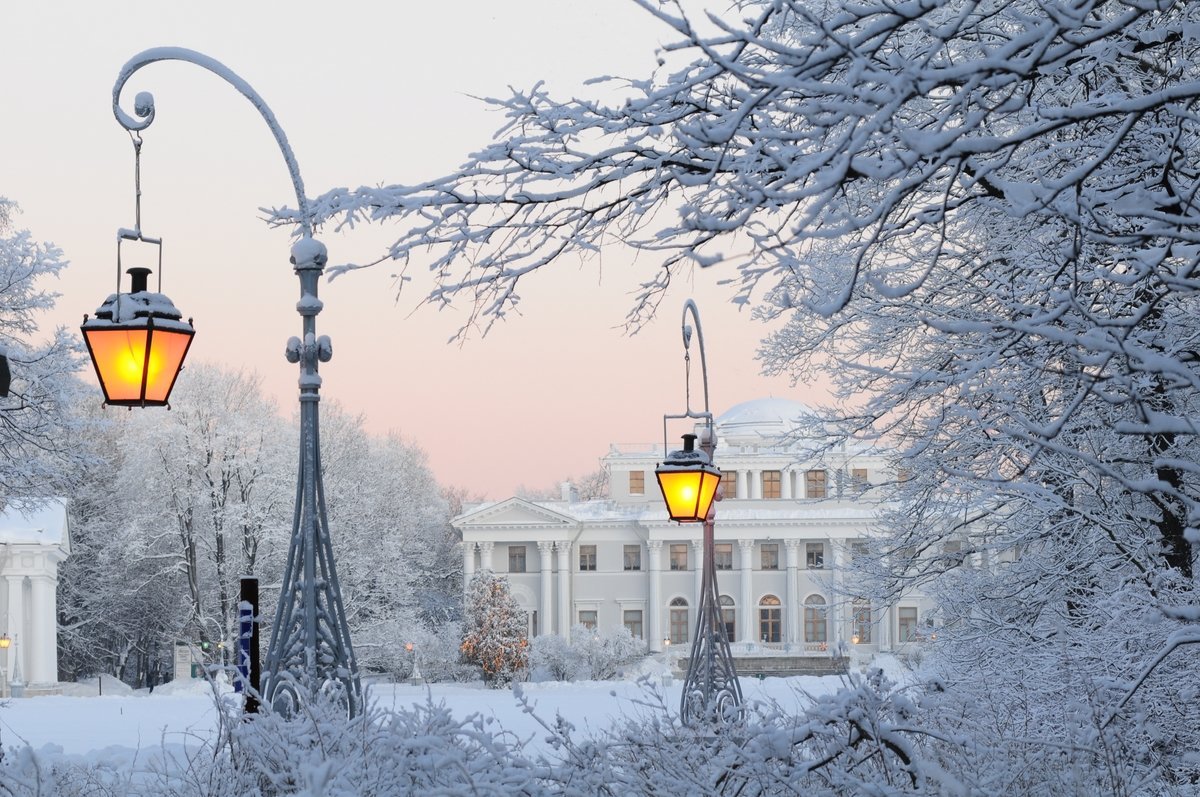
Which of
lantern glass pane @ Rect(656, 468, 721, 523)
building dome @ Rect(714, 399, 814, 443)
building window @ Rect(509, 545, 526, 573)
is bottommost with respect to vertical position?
building window @ Rect(509, 545, 526, 573)

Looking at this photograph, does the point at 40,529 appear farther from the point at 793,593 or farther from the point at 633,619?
the point at 793,593

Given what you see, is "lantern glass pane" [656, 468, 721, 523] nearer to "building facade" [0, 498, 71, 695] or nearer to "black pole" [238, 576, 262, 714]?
"black pole" [238, 576, 262, 714]

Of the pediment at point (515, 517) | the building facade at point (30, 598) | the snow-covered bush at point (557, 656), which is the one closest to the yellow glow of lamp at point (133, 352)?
the building facade at point (30, 598)

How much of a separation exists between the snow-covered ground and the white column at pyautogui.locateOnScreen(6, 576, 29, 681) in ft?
9.94

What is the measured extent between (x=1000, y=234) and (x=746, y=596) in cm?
6253

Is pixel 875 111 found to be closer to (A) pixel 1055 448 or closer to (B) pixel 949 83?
(B) pixel 949 83

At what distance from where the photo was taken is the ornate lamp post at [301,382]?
6680 millimetres

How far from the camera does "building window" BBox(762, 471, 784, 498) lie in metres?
73.5

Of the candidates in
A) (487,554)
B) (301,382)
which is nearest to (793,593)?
(487,554)

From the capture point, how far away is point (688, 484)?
12.1 m

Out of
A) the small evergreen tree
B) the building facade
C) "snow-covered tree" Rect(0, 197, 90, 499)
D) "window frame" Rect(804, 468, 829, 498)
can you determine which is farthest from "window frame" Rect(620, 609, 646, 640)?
"snow-covered tree" Rect(0, 197, 90, 499)

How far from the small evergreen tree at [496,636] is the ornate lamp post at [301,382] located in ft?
134

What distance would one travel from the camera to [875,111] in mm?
3562

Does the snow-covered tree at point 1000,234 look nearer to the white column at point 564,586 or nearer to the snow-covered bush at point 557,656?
the snow-covered bush at point 557,656
